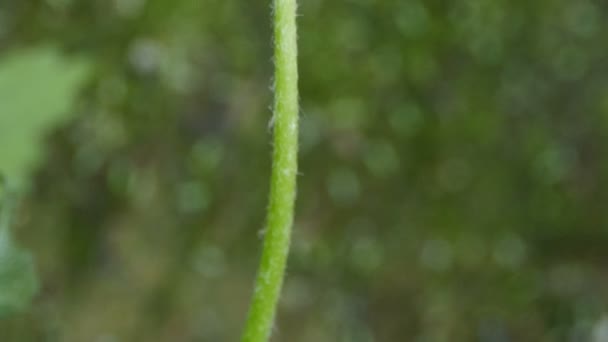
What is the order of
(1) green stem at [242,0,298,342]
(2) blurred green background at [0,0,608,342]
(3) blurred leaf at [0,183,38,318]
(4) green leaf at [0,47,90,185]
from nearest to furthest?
(1) green stem at [242,0,298,342] < (3) blurred leaf at [0,183,38,318] < (4) green leaf at [0,47,90,185] < (2) blurred green background at [0,0,608,342]

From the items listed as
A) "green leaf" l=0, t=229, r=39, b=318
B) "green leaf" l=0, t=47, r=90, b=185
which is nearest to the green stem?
"green leaf" l=0, t=229, r=39, b=318

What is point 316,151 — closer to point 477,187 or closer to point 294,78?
point 477,187

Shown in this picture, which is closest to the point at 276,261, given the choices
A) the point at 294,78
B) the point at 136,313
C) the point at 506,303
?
the point at 294,78

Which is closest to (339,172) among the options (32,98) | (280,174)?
(32,98)

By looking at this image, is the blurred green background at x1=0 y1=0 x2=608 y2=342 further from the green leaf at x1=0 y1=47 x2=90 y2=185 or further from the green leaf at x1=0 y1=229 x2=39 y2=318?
the green leaf at x1=0 y1=229 x2=39 y2=318

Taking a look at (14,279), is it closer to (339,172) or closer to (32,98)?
(32,98)

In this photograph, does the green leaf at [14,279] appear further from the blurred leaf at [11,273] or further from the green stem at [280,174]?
the green stem at [280,174]

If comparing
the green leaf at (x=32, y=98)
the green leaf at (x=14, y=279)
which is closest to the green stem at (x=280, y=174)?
the green leaf at (x=14, y=279)
